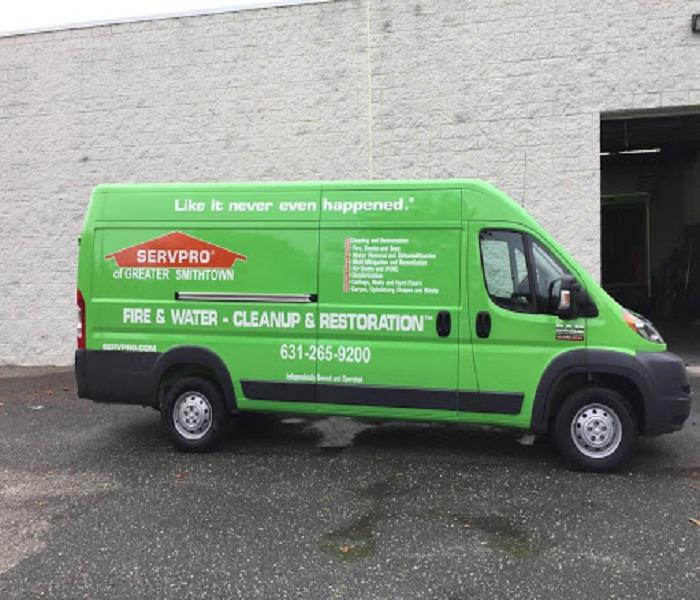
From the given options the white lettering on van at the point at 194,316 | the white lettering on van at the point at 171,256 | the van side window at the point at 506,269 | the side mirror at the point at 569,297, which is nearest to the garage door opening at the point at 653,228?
the van side window at the point at 506,269

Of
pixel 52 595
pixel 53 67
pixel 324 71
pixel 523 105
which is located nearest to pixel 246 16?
A: pixel 324 71

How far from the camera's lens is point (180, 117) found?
10617 millimetres

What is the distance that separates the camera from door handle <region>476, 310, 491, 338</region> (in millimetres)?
5473

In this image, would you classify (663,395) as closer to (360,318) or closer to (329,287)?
(360,318)

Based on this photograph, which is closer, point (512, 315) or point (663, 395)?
point (663, 395)

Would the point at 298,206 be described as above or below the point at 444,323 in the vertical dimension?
above

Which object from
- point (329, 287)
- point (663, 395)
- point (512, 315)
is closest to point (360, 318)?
point (329, 287)

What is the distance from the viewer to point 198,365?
6070 millimetres

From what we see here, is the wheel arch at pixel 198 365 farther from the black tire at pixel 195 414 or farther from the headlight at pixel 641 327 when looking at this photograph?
the headlight at pixel 641 327

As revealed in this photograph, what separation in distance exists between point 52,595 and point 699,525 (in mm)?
3897

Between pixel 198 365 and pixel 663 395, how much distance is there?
3828 mm

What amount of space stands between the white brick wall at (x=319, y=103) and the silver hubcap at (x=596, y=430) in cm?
459

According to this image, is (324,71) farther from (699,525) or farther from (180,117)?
(699,525)

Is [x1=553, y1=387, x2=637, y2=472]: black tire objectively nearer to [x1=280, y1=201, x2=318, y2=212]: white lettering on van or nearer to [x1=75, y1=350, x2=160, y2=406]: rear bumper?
[x1=280, y1=201, x2=318, y2=212]: white lettering on van
